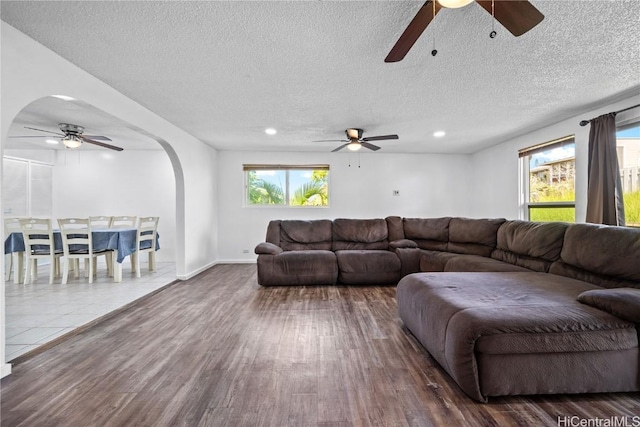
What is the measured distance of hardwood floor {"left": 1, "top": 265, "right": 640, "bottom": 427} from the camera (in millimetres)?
1450

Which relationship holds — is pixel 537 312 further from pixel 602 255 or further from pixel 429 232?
pixel 429 232

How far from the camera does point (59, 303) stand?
10.4 feet

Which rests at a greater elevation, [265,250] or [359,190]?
[359,190]

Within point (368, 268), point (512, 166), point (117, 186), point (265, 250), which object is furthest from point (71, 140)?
point (512, 166)

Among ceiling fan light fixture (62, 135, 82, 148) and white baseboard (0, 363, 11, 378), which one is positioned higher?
ceiling fan light fixture (62, 135, 82, 148)

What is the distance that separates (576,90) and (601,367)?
9.13 feet

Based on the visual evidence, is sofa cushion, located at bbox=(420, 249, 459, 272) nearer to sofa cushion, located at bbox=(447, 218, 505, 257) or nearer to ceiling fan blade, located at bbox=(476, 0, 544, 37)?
sofa cushion, located at bbox=(447, 218, 505, 257)

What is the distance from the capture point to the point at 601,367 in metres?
1.55

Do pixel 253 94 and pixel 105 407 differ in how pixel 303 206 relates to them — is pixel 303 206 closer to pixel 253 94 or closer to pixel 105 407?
pixel 253 94

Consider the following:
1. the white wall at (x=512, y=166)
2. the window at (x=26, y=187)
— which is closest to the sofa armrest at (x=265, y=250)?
the white wall at (x=512, y=166)

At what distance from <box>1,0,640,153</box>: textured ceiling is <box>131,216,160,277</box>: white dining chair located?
1.98 meters

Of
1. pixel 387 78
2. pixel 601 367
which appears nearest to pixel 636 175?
pixel 601 367

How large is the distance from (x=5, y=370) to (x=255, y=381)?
5.37 feet

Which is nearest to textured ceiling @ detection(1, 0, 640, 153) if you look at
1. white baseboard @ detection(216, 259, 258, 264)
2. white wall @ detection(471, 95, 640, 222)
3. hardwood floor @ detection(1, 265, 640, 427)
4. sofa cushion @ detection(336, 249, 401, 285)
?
white wall @ detection(471, 95, 640, 222)
